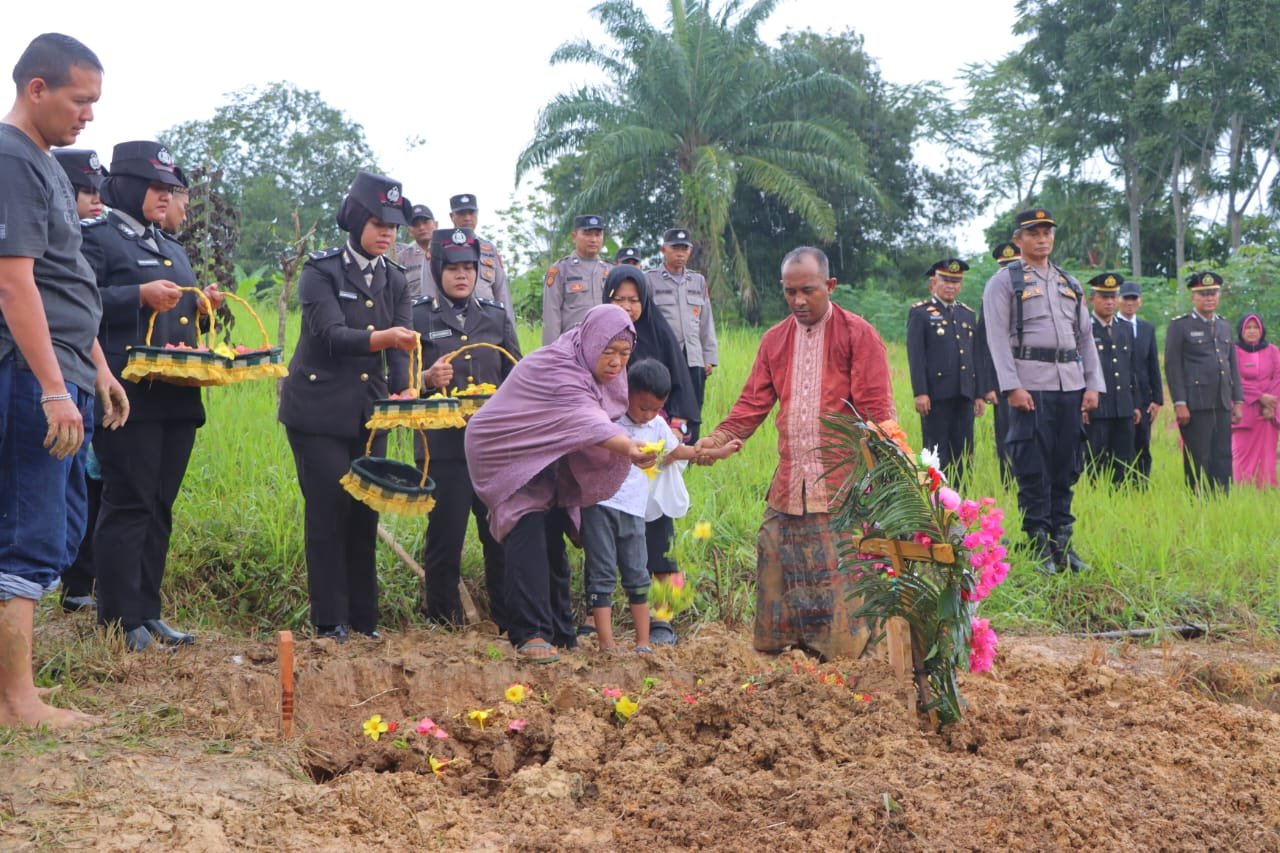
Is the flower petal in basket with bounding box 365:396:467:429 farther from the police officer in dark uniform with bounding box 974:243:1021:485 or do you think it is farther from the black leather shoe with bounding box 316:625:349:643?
the police officer in dark uniform with bounding box 974:243:1021:485

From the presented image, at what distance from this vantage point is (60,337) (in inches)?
146

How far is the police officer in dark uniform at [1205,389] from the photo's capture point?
9.30m

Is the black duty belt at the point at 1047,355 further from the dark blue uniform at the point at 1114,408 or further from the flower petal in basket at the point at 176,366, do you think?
the flower petal in basket at the point at 176,366

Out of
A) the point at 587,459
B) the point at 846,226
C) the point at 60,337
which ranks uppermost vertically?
the point at 846,226

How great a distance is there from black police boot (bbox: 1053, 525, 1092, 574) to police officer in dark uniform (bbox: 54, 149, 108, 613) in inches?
186

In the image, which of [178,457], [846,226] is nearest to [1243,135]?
[846,226]

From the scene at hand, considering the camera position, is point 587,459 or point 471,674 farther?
point 587,459

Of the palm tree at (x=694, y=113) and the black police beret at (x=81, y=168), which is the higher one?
the palm tree at (x=694, y=113)

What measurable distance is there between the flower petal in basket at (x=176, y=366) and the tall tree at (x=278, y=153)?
77.3 feet

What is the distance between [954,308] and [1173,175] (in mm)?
16728

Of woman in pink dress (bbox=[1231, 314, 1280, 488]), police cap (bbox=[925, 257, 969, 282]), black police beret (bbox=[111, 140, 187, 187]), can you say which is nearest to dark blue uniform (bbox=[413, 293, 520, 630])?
black police beret (bbox=[111, 140, 187, 187])

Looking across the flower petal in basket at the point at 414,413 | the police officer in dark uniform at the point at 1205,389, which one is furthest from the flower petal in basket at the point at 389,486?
the police officer in dark uniform at the point at 1205,389

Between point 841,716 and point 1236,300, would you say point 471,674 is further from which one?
point 1236,300

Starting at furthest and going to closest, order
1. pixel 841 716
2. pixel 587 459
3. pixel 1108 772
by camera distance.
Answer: pixel 587 459
pixel 841 716
pixel 1108 772
